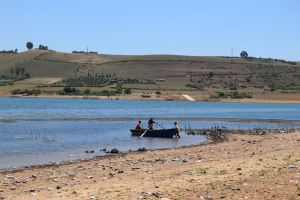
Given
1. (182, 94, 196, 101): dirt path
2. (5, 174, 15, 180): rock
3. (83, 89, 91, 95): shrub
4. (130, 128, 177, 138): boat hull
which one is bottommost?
(130, 128, 177, 138): boat hull

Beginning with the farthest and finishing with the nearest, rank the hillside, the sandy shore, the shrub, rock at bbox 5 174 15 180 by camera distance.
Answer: the hillside → the shrub → rock at bbox 5 174 15 180 → the sandy shore

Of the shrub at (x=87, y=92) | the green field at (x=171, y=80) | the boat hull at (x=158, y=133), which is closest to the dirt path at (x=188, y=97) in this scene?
Answer: the green field at (x=171, y=80)

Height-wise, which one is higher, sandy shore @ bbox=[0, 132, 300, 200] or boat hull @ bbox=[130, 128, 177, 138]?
sandy shore @ bbox=[0, 132, 300, 200]

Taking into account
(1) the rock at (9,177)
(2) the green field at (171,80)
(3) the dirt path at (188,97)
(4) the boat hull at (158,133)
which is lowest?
(4) the boat hull at (158,133)

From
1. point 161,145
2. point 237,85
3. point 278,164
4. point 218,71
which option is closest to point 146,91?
point 237,85

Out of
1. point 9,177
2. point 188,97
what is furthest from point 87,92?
point 9,177

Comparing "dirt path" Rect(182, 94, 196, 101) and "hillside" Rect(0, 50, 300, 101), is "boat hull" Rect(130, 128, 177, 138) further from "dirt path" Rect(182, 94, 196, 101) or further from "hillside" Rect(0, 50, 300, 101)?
"hillside" Rect(0, 50, 300, 101)

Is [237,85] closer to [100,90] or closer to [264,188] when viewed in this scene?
[100,90]

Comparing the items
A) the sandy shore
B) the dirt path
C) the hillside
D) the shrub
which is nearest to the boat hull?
the sandy shore

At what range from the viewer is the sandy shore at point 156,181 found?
15297 millimetres

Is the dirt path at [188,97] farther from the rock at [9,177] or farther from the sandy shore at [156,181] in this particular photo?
the rock at [9,177]

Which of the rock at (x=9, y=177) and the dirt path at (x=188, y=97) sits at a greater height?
the dirt path at (x=188, y=97)

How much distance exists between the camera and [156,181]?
18219 mm

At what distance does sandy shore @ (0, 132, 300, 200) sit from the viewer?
15.3m
